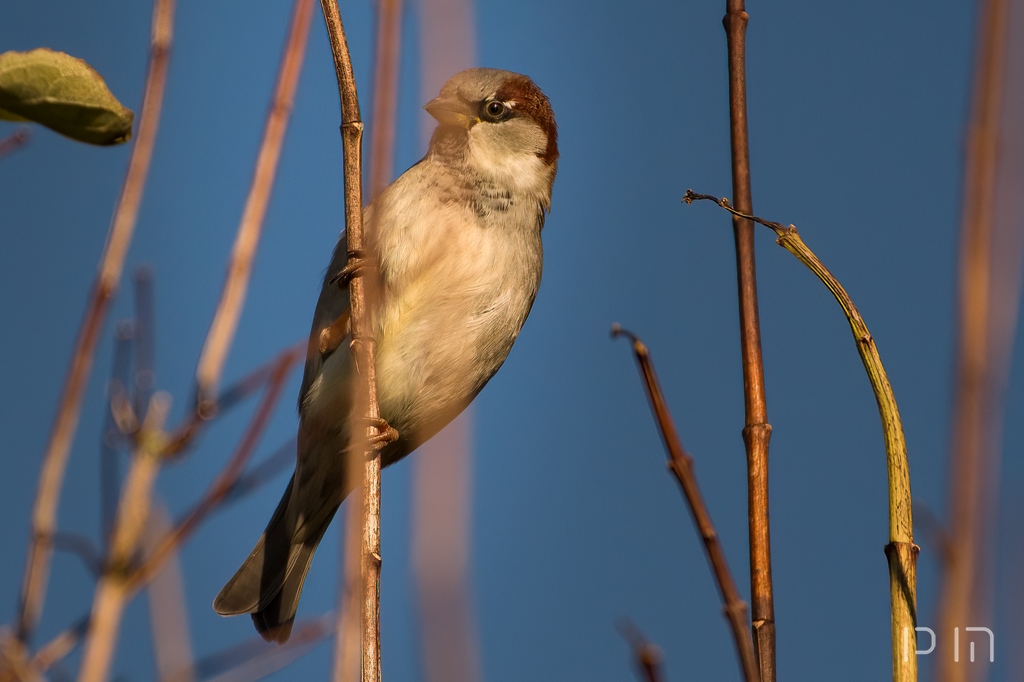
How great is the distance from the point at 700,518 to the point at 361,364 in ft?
2.51

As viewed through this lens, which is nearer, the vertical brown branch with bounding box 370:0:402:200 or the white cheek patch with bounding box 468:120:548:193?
the vertical brown branch with bounding box 370:0:402:200

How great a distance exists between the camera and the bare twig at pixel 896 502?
0.93 meters

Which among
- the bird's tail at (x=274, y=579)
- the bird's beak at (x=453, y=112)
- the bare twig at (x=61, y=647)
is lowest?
the bird's tail at (x=274, y=579)

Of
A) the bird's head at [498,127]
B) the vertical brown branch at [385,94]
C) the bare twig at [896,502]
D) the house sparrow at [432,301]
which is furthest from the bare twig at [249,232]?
the bird's head at [498,127]

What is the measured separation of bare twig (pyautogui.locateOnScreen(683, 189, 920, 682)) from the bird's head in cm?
207

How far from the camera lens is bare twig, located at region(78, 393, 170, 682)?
126 centimetres

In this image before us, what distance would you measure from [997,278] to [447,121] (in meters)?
2.50

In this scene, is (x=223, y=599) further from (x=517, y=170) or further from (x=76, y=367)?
(x=76, y=367)

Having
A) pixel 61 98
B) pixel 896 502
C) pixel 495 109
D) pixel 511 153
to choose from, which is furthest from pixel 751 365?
pixel 495 109

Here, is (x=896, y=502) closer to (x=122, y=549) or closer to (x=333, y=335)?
(x=122, y=549)

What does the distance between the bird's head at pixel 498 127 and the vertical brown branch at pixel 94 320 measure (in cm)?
152

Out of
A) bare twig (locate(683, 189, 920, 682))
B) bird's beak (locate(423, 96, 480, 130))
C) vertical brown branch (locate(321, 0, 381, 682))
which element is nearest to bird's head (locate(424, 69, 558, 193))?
bird's beak (locate(423, 96, 480, 130))

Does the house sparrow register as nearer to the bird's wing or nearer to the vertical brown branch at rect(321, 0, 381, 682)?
the bird's wing

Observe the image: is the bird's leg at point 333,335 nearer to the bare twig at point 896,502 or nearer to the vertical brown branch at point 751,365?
the vertical brown branch at point 751,365
